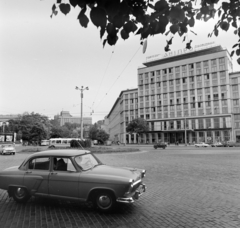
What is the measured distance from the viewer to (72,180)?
5227mm

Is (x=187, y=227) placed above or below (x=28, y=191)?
below

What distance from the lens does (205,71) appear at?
7288 cm

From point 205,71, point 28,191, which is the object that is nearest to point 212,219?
point 28,191

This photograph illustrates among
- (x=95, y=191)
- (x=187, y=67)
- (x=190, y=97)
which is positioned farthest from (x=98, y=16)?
(x=187, y=67)

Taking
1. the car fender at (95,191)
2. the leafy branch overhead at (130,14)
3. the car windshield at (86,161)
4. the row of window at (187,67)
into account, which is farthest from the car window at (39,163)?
the row of window at (187,67)

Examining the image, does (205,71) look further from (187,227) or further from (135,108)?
(187,227)

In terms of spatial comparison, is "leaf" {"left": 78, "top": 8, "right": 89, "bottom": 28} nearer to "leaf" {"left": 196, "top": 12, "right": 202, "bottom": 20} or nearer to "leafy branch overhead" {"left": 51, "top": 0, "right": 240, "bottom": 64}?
"leafy branch overhead" {"left": 51, "top": 0, "right": 240, "bottom": 64}

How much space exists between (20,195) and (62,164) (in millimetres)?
1519

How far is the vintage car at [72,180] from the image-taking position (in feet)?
16.3

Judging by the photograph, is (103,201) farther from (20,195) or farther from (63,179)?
(20,195)

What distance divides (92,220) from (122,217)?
66cm

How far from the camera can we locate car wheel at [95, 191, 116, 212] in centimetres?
499

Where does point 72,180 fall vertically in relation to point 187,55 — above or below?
below

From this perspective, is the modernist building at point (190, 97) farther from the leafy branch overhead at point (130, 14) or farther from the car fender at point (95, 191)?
the leafy branch overhead at point (130, 14)
